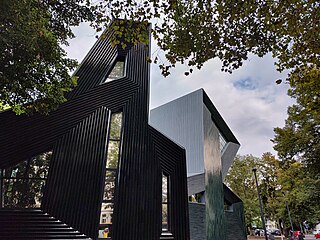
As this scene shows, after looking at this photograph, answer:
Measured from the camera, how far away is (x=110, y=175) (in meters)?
8.76

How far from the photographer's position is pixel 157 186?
30.2 feet

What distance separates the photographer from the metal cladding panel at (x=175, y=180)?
920 centimetres

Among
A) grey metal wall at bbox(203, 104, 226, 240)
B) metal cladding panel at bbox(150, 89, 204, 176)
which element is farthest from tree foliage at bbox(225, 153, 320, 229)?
metal cladding panel at bbox(150, 89, 204, 176)

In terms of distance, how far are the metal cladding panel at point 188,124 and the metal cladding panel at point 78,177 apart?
7373 mm

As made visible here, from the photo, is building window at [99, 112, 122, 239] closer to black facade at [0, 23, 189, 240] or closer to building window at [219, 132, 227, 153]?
black facade at [0, 23, 189, 240]

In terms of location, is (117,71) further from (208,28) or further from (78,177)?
(208,28)

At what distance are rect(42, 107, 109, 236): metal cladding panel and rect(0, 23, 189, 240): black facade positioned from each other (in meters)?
0.03

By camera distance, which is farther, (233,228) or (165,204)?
(233,228)

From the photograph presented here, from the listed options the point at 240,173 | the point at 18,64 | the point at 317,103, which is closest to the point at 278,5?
the point at 317,103

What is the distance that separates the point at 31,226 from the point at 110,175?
281 centimetres

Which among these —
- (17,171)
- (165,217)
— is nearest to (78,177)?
(17,171)

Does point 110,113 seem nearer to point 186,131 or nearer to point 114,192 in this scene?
point 114,192

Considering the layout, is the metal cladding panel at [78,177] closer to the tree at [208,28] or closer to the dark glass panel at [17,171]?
the dark glass panel at [17,171]

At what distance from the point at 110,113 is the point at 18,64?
4528 millimetres
